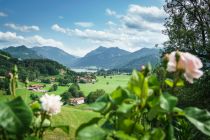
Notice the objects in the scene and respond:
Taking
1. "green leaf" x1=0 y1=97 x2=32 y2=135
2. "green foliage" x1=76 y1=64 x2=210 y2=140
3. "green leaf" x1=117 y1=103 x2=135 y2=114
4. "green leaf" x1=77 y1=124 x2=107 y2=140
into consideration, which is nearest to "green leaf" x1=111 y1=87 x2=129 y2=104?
"green foliage" x1=76 y1=64 x2=210 y2=140

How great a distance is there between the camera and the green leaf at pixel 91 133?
5.51ft

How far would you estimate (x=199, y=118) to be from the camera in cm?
185

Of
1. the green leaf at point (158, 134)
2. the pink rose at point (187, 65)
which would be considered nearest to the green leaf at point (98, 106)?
the green leaf at point (158, 134)

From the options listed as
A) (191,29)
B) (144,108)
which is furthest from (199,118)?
(191,29)

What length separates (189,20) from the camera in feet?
81.7

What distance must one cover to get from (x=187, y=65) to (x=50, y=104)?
2.95 feet

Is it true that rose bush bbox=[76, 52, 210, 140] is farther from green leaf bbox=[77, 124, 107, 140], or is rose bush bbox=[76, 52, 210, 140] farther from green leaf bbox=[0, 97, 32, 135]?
green leaf bbox=[0, 97, 32, 135]

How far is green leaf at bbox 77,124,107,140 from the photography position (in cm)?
168

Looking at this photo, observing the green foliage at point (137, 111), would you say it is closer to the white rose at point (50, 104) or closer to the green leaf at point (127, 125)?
the green leaf at point (127, 125)

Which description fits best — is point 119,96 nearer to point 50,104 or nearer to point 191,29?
point 50,104

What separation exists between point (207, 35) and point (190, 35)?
3.76 ft

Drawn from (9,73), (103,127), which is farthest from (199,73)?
(9,73)

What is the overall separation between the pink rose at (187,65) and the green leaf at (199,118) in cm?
22

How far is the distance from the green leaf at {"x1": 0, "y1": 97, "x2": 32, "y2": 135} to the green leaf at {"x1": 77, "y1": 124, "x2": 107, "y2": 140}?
0.26m
